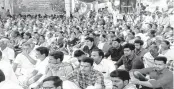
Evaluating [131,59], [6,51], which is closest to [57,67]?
[131,59]

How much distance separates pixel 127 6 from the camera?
14492 mm

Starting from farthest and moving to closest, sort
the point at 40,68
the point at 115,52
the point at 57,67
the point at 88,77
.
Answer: the point at 115,52, the point at 40,68, the point at 57,67, the point at 88,77

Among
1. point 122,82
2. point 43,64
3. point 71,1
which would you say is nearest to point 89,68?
point 122,82

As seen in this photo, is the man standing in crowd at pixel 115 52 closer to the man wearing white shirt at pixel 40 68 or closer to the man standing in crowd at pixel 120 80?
the man wearing white shirt at pixel 40 68

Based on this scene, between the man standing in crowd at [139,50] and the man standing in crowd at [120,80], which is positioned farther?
the man standing in crowd at [139,50]

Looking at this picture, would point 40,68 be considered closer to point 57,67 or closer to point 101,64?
point 57,67

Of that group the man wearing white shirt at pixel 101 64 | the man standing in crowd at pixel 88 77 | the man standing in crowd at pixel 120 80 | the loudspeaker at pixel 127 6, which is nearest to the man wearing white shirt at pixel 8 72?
the man standing in crowd at pixel 88 77

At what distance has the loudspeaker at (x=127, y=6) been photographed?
14.3 meters

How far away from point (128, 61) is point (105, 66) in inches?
14.6

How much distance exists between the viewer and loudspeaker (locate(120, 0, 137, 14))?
1431 cm

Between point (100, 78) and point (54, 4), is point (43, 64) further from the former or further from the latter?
point (54, 4)

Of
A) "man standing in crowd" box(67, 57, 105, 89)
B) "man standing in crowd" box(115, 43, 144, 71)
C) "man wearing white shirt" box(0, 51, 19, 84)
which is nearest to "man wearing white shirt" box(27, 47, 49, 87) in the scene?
"man wearing white shirt" box(0, 51, 19, 84)

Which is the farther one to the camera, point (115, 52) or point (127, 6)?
point (127, 6)

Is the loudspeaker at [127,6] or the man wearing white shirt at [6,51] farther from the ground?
the loudspeaker at [127,6]
